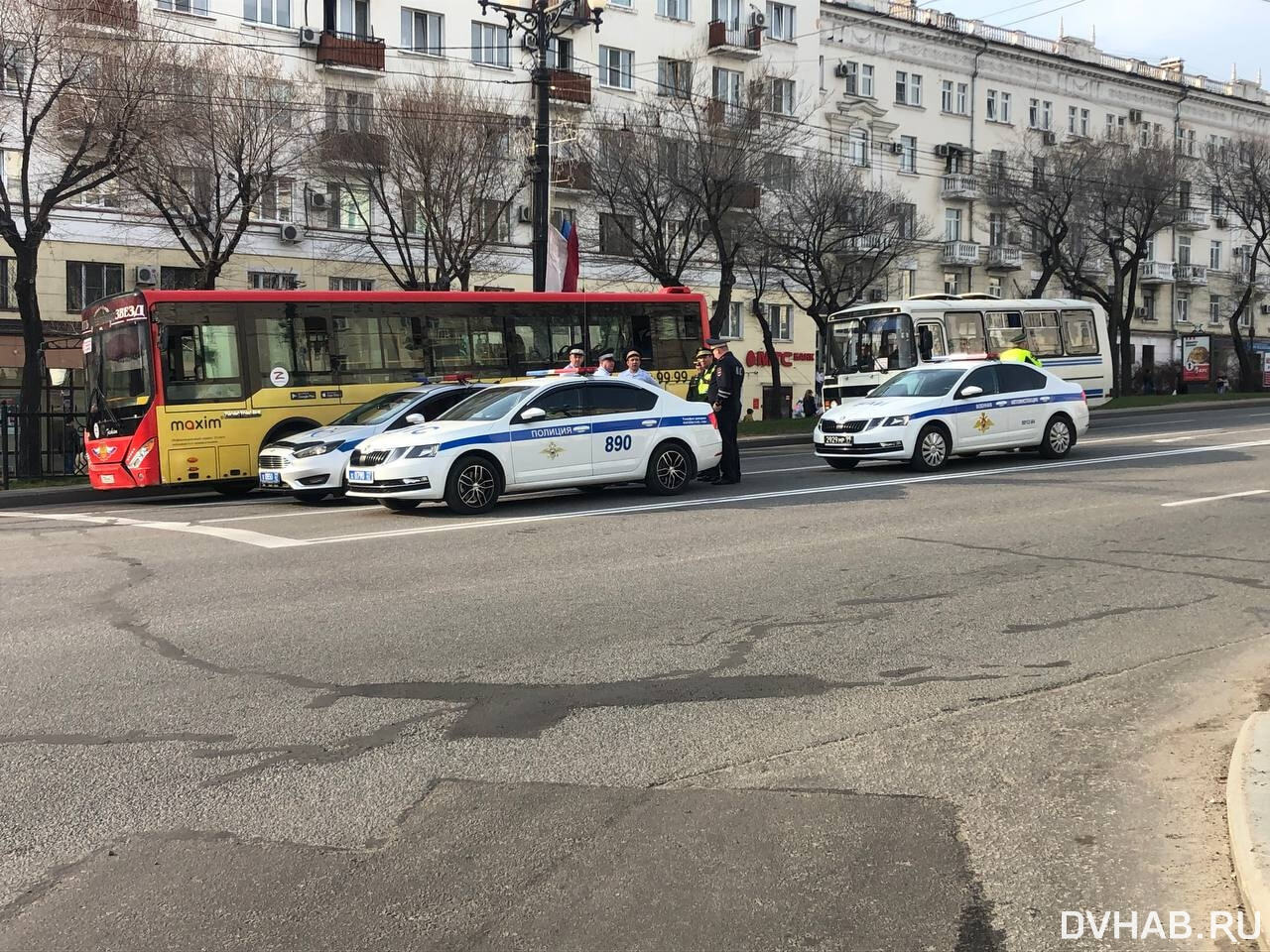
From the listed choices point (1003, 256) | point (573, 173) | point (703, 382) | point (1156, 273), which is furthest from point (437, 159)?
point (1156, 273)

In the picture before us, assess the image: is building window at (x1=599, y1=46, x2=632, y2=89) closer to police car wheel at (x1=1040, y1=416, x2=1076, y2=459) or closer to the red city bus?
the red city bus

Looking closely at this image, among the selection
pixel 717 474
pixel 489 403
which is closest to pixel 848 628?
pixel 489 403

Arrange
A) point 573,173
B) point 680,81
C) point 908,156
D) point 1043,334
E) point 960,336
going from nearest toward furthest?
point 960,336, point 1043,334, point 573,173, point 680,81, point 908,156

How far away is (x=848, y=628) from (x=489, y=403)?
23.6 ft

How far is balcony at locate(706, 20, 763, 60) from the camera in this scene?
43906mm

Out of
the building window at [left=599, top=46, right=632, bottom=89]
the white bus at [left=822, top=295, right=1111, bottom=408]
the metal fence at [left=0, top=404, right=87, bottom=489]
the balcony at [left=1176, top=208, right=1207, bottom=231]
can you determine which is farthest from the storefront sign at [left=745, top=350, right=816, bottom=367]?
the metal fence at [left=0, top=404, right=87, bottom=489]

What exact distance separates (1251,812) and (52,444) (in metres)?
21.3

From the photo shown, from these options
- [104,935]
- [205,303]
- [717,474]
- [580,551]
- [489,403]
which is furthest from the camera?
[205,303]

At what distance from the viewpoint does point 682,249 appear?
105ft

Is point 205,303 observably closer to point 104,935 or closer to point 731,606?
point 731,606

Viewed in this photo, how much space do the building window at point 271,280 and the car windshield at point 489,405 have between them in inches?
906

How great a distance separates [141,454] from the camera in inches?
653

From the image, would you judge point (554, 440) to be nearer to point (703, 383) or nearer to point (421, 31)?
point (703, 383)

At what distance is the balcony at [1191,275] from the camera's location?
60.7 m
